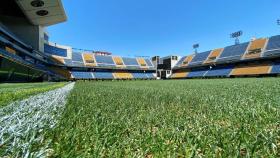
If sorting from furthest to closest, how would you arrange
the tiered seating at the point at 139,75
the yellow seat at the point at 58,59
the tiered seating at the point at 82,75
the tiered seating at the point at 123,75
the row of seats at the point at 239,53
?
1. the tiered seating at the point at 139,75
2. the tiered seating at the point at 123,75
3. the tiered seating at the point at 82,75
4. the yellow seat at the point at 58,59
5. the row of seats at the point at 239,53

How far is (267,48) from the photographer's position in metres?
58.5

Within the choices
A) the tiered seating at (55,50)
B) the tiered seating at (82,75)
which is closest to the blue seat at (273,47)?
the tiered seating at (82,75)

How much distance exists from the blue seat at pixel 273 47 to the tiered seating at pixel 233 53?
6.17 meters

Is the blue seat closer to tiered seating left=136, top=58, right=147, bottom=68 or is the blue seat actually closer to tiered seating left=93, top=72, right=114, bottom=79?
tiered seating left=136, top=58, right=147, bottom=68

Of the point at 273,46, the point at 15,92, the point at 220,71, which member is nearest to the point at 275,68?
the point at 273,46

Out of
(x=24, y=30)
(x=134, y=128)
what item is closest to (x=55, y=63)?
(x=24, y=30)

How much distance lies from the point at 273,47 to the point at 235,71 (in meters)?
9.71

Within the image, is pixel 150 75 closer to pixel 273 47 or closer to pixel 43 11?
pixel 273 47

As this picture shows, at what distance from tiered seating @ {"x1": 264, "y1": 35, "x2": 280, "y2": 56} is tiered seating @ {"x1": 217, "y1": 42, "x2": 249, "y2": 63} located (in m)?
6.17

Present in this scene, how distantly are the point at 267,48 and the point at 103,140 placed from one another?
6416 cm

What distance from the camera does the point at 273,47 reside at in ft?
188

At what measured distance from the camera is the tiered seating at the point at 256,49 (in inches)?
2323

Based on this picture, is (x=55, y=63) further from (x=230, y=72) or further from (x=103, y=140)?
(x=103, y=140)

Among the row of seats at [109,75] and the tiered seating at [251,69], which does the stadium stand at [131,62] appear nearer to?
the row of seats at [109,75]
